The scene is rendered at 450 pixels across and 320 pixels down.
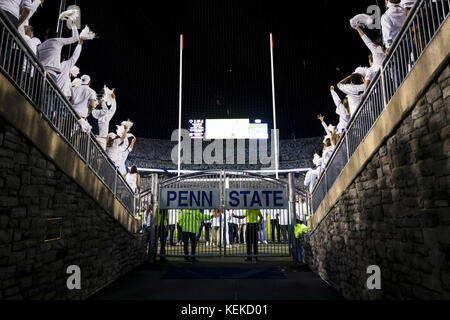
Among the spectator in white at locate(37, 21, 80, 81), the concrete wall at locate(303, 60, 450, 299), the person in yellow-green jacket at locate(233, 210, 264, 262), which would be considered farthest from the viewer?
the person in yellow-green jacket at locate(233, 210, 264, 262)

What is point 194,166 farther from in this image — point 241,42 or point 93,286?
point 93,286

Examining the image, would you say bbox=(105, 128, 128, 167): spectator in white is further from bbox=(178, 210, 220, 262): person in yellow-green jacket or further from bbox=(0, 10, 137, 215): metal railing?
bbox=(178, 210, 220, 262): person in yellow-green jacket

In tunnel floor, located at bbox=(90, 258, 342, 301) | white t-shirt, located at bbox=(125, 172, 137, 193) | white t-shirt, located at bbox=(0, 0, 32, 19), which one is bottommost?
tunnel floor, located at bbox=(90, 258, 342, 301)

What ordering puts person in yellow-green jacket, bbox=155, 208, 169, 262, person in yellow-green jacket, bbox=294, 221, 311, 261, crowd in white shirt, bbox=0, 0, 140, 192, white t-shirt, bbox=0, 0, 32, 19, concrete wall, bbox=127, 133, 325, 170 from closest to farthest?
1. white t-shirt, bbox=0, 0, 32, 19
2. crowd in white shirt, bbox=0, 0, 140, 192
3. person in yellow-green jacket, bbox=294, 221, 311, 261
4. person in yellow-green jacket, bbox=155, 208, 169, 262
5. concrete wall, bbox=127, 133, 325, 170

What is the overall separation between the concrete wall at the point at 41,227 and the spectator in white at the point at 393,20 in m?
4.94

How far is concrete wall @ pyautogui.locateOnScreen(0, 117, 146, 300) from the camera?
2703 mm

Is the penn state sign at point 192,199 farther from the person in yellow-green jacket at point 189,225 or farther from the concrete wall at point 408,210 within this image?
the concrete wall at point 408,210

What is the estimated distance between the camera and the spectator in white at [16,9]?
356 cm

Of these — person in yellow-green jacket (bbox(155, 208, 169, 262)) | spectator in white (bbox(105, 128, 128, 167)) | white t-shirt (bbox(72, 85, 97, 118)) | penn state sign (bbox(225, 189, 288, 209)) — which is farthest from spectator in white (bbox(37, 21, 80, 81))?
penn state sign (bbox(225, 189, 288, 209))

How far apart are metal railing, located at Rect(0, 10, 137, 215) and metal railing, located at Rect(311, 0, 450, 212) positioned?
401 centimetres

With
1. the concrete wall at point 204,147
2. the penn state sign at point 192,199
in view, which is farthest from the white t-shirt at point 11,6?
→ the concrete wall at point 204,147

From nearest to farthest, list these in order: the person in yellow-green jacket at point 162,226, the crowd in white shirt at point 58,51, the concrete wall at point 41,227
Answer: the concrete wall at point 41,227, the crowd in white shirt at point 58,51, the person in yellow-green jacket at point 162,226

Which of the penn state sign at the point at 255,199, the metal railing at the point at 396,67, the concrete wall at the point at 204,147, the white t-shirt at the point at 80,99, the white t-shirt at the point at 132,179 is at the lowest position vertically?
the penn state sign at the point at 255,199

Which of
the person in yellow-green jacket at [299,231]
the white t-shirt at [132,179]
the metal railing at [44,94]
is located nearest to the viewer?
the metal railing at [44,94]
